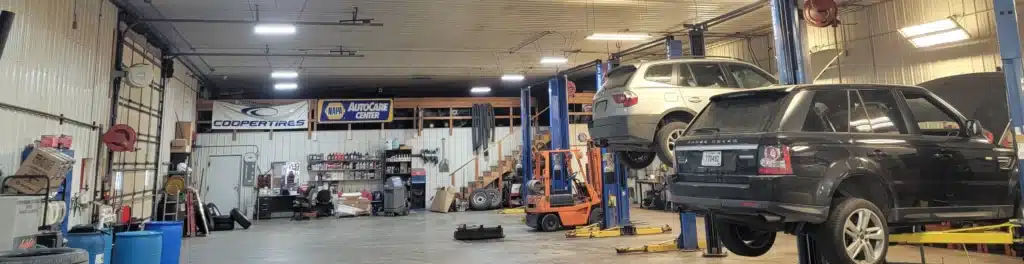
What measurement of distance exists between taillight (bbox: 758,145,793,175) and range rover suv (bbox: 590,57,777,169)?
1.99 metres

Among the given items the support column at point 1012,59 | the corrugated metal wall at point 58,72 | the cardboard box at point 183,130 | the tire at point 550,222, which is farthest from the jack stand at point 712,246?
the cardboard box at point 183,130

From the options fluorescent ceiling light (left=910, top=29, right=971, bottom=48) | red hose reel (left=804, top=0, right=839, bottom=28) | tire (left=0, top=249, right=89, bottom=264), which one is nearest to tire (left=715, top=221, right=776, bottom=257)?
red hose reel (left=804, top=0, right=839, bottom=28)

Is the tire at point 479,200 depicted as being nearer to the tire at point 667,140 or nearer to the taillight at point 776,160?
the tire at point 667,140

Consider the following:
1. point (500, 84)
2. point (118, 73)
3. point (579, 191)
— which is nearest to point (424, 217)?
point (579, 191)

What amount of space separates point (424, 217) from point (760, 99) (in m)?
12.3

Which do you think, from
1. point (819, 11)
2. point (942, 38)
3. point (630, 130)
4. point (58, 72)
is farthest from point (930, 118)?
point (58, 72)

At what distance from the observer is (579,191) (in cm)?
1173

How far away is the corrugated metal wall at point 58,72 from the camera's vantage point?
6.07 m

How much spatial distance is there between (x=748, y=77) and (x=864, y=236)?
8.45ft

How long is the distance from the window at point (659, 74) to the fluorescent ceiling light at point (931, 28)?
16.1 feet

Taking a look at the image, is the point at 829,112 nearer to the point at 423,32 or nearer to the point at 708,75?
the point at 708,75

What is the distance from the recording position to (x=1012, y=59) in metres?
3.60

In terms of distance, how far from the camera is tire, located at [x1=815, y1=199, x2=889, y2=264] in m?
3.21

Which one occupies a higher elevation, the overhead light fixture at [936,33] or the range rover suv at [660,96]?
the overhead light fixture at [936,33]
